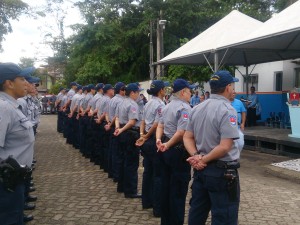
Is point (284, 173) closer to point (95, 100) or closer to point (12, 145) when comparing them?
point (95, 100)

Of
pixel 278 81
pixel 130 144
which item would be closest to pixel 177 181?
pixel 130 144

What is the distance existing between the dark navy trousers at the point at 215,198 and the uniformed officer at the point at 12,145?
1588mm

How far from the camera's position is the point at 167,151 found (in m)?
4.25

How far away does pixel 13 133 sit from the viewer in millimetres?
2990

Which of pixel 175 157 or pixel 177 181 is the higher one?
pixel 175 157

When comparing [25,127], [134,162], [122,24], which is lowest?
[134,162]

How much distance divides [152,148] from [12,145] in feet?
7.54

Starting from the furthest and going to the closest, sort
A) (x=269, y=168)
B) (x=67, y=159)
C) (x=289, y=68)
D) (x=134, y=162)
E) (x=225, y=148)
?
(x=289, y=68)
(x=67, y=159)
(x=269, y=168)
(x=134, y=162)
(x=225, y=148)

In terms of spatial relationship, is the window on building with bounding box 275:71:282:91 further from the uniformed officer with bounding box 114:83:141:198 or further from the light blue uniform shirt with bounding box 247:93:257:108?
the uniformed officer with bounding box 114:83:141:198

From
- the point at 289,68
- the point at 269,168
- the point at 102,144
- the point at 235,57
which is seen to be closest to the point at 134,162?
the point at 102,144

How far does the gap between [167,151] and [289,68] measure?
48.3ft

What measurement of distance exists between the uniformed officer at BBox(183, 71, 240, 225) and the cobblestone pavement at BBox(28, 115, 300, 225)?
5.67 ft

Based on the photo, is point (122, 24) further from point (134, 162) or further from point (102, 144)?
point (134, 162)

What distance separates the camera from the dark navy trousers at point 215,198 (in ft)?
9.95
